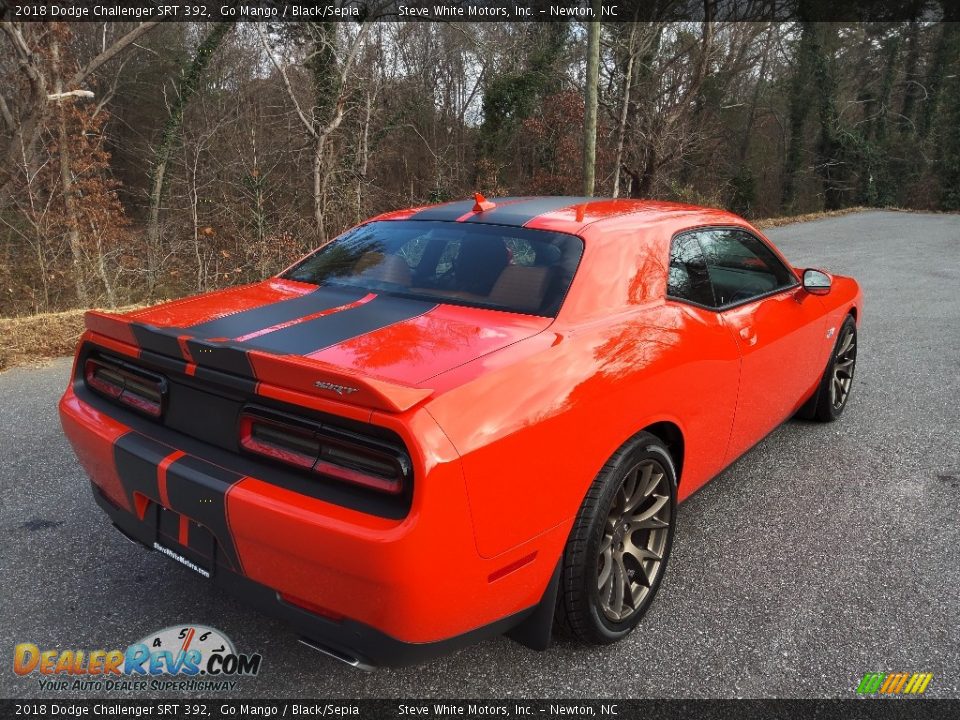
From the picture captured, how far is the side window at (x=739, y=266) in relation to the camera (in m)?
2.96

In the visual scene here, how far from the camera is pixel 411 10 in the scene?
58.8 feet

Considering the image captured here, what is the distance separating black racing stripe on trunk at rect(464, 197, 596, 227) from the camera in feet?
9.19

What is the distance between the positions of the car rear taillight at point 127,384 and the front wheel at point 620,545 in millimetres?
1356

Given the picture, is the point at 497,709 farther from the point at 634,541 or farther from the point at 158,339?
the point at 158,339

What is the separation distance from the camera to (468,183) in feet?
77.7

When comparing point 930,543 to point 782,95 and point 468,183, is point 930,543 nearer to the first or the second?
point 468,183

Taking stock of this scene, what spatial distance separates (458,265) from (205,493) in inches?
50.8

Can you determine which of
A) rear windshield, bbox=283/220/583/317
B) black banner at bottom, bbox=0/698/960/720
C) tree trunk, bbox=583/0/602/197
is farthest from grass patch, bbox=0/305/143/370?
tree trunk, bbox=583/0/602/197

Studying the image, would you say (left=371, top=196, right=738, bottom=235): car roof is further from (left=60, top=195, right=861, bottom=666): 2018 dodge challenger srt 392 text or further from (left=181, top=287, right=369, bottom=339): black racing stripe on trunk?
(left=181, top=287, right=369, bottom=339): black racing stripe on trunk

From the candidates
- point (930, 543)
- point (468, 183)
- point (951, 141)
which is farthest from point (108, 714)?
point (951, 141)

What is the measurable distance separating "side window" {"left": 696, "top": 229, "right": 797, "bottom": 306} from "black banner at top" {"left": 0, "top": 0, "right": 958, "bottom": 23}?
33.4 feet

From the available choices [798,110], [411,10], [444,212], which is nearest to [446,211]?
[444,212]

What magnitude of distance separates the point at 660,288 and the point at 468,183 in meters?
21.9

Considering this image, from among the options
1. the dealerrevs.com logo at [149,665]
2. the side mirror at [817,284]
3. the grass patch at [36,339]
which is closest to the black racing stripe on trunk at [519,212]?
the side mirror at [817,284]
